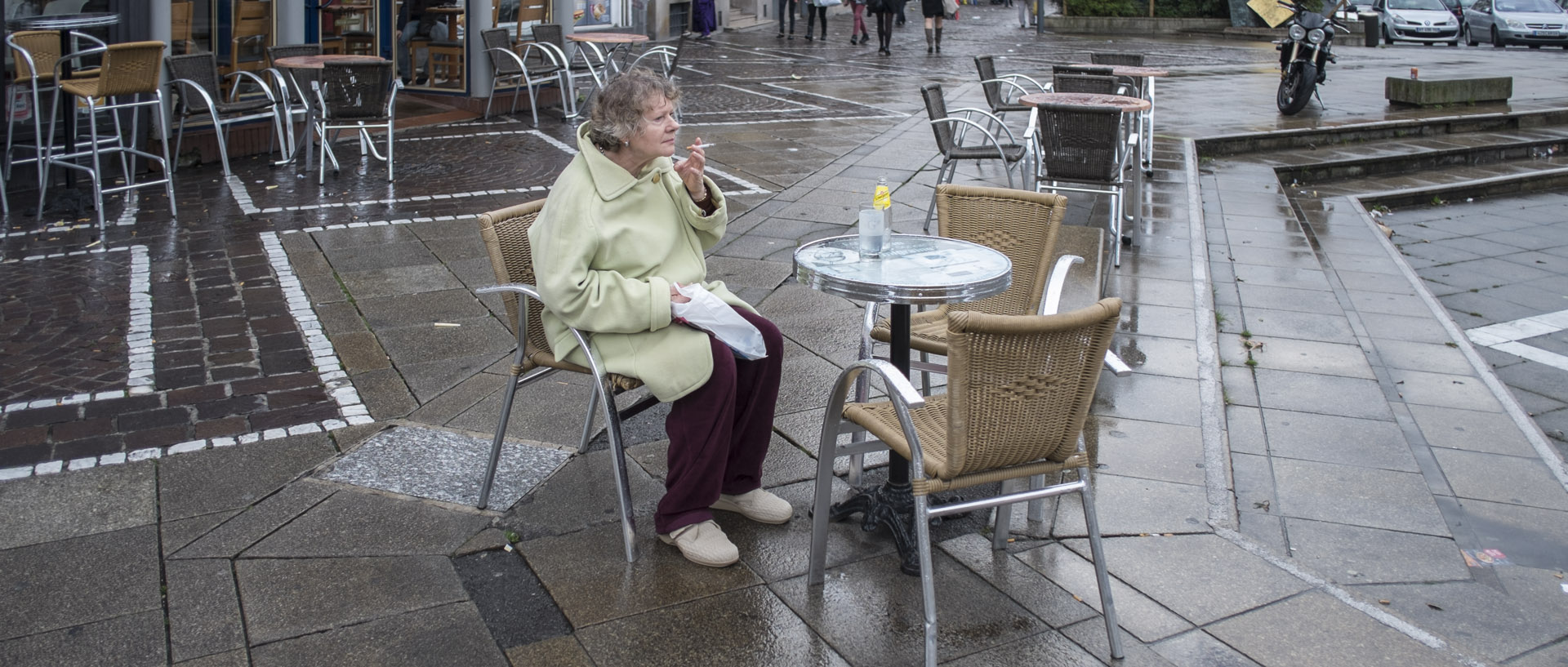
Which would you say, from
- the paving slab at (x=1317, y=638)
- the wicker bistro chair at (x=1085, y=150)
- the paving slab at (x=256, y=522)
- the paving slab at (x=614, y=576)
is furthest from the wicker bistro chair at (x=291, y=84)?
the paving slab at (x=1317, y=638)

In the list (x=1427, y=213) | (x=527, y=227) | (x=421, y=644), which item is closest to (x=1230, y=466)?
(x=527, y=227)

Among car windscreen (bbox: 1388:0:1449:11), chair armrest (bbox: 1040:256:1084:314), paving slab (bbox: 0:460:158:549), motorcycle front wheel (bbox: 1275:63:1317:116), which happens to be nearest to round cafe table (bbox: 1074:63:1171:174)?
motorcycle front wheel (bbox: 1275:63:1317:116)

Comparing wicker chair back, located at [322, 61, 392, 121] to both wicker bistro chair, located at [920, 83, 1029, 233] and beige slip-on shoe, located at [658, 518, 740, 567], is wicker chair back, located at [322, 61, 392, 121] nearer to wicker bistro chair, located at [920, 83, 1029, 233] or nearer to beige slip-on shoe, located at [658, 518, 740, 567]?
wicker bistro chair, located at [920, 83, 1029, 233]

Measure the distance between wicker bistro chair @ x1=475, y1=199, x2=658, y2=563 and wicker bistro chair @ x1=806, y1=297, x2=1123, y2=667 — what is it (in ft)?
2.36

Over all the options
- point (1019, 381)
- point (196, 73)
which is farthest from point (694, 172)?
point (196, 73)

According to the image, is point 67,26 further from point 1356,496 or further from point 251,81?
point 1356,496

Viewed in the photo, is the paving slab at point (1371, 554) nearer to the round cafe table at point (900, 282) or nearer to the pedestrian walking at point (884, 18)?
the round cafe table at point (900, 282)

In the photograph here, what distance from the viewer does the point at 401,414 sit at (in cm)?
445

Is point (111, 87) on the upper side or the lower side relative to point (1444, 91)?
lower

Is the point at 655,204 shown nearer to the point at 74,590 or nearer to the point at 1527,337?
the point at 74,590

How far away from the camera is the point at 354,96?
8461 mm

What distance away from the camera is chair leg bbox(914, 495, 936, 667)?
2.69m

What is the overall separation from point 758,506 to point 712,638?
646mm

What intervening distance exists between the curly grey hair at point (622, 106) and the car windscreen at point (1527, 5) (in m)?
27.2
